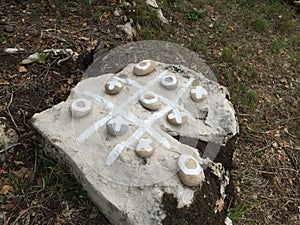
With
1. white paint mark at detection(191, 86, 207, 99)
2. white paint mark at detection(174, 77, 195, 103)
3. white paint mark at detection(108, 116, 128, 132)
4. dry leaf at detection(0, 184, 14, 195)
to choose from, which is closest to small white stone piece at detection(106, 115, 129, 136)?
white paint mark at detection(108, 116, 128, 132)

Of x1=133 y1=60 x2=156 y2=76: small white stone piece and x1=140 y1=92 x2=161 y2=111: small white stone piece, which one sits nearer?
x1=140 y1=92 x2=161 y2=111: small white stone piece

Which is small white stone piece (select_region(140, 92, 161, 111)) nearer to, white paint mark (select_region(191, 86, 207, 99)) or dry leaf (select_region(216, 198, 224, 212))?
white paint mark (select_region(191, 86, 207, 99))

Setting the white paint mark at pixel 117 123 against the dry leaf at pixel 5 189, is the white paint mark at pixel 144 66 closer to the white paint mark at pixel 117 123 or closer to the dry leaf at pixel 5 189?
the white paint mark at pixel 117 123

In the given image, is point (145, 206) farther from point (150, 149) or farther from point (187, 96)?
point (187, 96)

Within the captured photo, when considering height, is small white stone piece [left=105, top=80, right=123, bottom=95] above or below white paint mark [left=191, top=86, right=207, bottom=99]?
below

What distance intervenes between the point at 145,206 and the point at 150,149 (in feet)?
1.05

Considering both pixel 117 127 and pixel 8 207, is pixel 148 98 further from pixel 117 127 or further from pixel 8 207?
pixel 8 207

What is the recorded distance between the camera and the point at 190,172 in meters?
1.90

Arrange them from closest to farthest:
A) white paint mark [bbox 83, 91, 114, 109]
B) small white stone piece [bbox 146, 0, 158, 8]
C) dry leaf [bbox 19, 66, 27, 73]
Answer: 1. white paint mark [bbox 83, 91, 114, 109]
2. dry leaf [bbox 19, 66, 27, 73]
3. small white stone piece [bbox 146, 0, 158, 8]

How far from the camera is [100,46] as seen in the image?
313 centimetres

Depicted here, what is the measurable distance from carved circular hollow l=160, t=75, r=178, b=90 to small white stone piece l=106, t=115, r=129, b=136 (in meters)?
0.50

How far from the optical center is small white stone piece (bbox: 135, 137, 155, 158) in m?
1.96

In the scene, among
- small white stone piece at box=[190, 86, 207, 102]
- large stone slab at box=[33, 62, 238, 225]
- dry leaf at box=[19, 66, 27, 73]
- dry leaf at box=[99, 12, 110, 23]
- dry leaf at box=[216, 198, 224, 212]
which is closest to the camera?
large stone slab at box=[33, 62, 238, 225]

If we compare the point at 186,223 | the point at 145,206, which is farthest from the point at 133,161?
A: the point at 186,223
